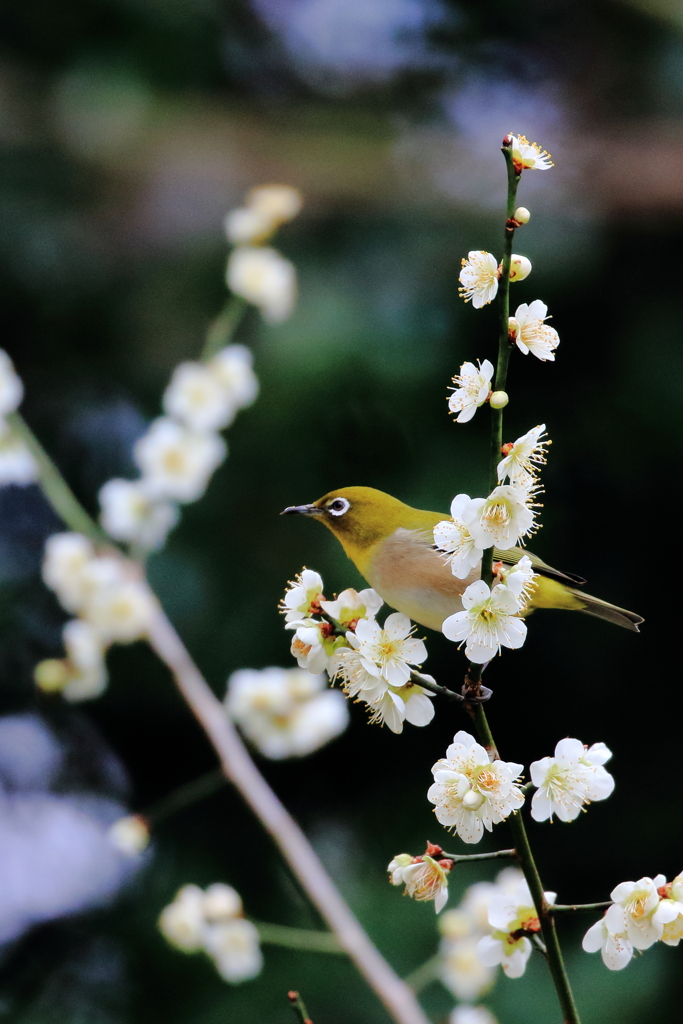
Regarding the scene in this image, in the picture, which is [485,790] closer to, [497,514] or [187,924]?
[497,514]

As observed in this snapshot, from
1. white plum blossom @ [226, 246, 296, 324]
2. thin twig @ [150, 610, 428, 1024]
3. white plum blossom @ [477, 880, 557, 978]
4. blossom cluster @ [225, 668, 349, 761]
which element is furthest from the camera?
white plum blossom @ [226, 246, 296, 324]

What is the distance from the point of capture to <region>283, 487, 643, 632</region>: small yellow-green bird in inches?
23.5

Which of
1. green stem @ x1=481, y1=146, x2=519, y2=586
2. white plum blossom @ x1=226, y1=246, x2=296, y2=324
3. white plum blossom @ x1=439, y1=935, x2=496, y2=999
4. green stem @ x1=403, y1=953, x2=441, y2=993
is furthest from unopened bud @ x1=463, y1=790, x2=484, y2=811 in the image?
white plum blossom @ x1=226, y1=246, x2=296, y2=324

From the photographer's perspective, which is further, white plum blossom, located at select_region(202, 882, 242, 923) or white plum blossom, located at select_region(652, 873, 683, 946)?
white plum blossom, located at select_region(202, 882, 242, 923)

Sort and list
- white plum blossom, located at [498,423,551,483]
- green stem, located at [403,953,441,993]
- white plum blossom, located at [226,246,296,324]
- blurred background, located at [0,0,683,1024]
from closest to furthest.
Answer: white plum blossom, located at [498,423,551,483] → green stem, located at [403,953,441,993] → white plum blossom, located at [226,246,296,324] → blurred background, located at [0,0,683,1024]

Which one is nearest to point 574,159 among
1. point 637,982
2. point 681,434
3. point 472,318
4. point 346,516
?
point 472,318

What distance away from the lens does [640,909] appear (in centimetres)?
46

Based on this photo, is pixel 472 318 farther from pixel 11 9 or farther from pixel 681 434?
pixel 11 9

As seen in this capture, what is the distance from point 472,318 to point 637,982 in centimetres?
115

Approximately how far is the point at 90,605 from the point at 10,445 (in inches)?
8.2

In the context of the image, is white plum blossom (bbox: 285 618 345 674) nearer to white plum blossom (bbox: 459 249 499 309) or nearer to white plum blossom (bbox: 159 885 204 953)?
white plum blossom (bbox: 459 249 499 309)

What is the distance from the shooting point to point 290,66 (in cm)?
203

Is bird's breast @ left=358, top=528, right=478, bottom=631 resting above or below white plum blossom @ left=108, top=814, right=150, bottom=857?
above

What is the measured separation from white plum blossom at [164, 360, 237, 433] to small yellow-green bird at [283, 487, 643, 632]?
0.51 meters
